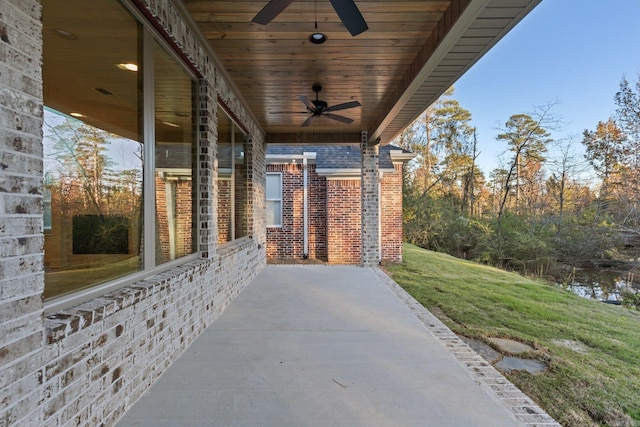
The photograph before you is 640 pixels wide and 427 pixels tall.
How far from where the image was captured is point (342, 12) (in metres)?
2.27

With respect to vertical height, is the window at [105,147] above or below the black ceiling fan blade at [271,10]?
below

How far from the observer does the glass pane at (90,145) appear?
1745 millimetres

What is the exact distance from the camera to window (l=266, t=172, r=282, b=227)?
967cm

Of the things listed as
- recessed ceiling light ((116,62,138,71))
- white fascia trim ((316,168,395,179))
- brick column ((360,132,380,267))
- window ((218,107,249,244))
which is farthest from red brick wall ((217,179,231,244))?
white fascia trim ((316,168,395,179))

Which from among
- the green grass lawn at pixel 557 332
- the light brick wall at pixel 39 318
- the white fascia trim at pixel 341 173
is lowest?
the green grass lawn at pixel 557 332

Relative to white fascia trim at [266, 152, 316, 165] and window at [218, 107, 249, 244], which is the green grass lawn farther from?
white fascia trim at [266, 152, 316, 165]

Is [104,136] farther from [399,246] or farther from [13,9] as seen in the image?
[399,246]

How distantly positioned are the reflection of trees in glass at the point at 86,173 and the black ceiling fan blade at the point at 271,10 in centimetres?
137

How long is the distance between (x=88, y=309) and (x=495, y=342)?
424cm

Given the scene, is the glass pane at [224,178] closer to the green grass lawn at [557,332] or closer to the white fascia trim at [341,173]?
the green grass lawn at [557,332]

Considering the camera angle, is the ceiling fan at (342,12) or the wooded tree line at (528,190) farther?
the wooded tree line at (528,190)

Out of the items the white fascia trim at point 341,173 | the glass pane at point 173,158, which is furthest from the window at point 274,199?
the glass pane at point 173,158

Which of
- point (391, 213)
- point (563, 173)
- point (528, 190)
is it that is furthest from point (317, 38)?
point (528, 190)

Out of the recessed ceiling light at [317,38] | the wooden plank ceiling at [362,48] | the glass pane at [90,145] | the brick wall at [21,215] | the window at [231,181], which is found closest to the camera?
the brick wall at [21,215]
